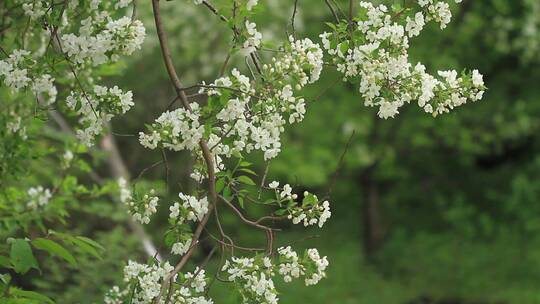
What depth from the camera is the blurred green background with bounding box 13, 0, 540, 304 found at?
1061 centimetres

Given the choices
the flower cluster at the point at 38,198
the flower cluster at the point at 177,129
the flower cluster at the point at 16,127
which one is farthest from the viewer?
the flower cluster at the point at 38,198

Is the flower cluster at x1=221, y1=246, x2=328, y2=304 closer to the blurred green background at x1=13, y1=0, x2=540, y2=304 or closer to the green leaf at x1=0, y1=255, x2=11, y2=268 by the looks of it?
the green leaf at x1=0, y1=255, x2=11, y2=268

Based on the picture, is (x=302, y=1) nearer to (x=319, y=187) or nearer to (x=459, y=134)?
(x=459, y=134)

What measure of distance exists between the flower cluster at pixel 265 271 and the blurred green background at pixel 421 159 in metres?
6.68

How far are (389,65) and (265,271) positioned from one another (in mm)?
812

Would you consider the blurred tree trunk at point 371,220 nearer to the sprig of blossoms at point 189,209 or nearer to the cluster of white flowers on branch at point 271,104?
the cluster of white flowers on branch at point 271,104

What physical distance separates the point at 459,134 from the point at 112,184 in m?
6.83

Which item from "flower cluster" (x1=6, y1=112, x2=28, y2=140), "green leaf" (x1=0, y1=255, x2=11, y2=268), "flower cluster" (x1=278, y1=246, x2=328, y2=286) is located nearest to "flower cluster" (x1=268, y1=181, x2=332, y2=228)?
"flower cluster" (x1=278, y1=246, x2=328, y2=286)

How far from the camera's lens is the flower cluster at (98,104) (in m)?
2.98

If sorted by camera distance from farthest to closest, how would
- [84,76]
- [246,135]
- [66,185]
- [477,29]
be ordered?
[477,29]
[66,185]
[84,76]
[246,135]

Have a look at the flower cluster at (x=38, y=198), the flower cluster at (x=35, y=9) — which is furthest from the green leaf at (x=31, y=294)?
the flower cluster at (x=38, y=198)

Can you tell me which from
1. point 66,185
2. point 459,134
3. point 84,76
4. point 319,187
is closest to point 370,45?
point 84,76

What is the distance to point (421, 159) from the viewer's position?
13.1 metres

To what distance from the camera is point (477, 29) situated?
11.0 meters
